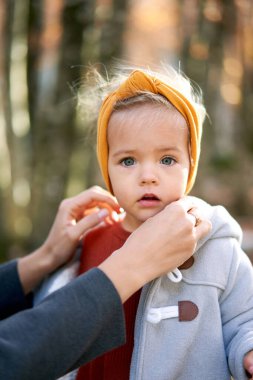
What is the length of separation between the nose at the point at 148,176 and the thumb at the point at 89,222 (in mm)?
478

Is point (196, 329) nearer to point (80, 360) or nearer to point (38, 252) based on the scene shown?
point (80, 360)

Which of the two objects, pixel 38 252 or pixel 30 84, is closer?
pixel 38 252

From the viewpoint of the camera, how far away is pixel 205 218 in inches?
78.4

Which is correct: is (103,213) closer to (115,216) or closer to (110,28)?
(115,216)

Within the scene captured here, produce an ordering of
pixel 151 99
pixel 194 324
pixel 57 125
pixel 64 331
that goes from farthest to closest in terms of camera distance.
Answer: pixel 57 125, pixel 151 99, pixel 194 324, pixel 64 331

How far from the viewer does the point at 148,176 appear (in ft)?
6.37

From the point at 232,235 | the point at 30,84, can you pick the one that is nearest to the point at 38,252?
the point at 232,235

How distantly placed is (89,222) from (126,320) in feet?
1.62

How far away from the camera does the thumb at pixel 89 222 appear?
2412mm

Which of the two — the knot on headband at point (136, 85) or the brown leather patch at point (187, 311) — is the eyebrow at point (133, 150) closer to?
the knot on headband at point (136, 85)

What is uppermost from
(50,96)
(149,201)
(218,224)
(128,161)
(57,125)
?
(128,161)

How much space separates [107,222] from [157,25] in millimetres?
18132

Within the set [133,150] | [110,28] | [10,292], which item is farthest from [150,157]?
[110,28]

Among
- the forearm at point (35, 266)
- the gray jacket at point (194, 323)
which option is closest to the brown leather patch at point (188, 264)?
the gray jacket at point (194, 323)
